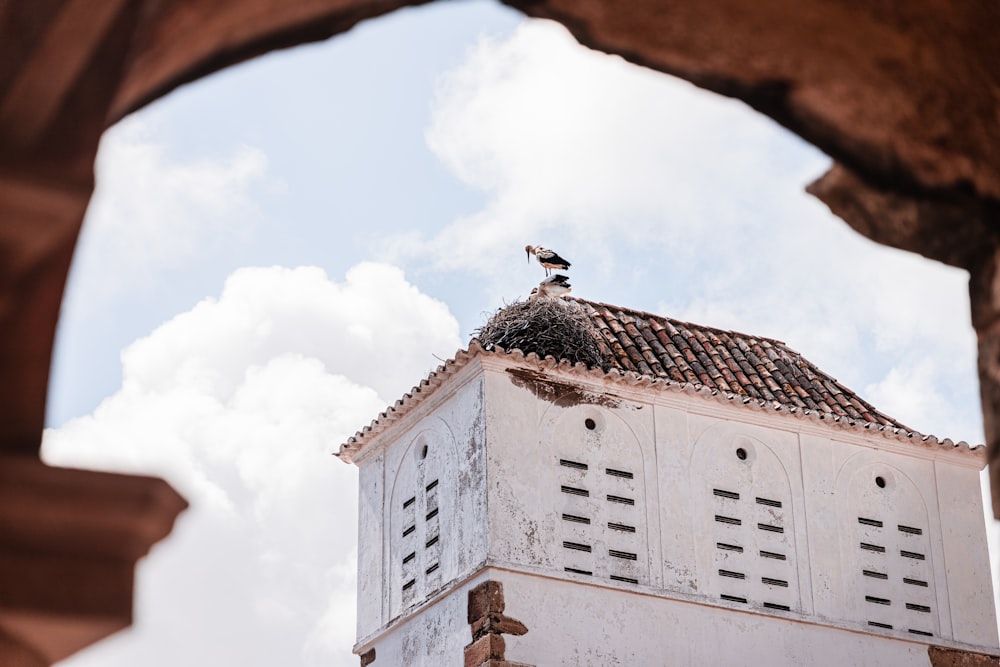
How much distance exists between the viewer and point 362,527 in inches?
658

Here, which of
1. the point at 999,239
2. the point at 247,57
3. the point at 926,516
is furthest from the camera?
the point at 926,516

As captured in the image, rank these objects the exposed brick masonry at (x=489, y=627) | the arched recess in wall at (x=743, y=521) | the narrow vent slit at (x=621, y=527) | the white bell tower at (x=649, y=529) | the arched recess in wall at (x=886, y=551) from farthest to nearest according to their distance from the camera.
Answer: the arched recess in wall at (x=886, y=551), the arched recess in wall at (x=743, y=521), the narrow vent slit at (x=621, y=527), the white bell tower at (x=649, y=529), the exposed brick masonry at (x=489, y=627)

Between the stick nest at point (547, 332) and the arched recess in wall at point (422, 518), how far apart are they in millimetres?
1085

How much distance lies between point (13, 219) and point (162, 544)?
702 millimetres

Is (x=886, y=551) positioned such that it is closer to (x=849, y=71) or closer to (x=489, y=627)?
(x=489, y=627)

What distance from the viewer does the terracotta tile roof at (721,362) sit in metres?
16.2

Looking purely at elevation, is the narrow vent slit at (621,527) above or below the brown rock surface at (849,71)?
above

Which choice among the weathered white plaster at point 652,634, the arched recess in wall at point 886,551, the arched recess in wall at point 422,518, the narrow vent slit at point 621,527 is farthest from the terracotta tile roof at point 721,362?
the weathered white plaster at point 652,634

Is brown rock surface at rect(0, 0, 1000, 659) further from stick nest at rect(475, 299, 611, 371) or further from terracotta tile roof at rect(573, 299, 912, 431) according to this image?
terracotta tile roof at rect(573, 299, 912, 431)

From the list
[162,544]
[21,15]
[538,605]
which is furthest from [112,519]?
[538,605]

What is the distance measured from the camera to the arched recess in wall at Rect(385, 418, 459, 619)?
15.0 m

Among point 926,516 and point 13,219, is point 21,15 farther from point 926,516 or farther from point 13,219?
point 926,516

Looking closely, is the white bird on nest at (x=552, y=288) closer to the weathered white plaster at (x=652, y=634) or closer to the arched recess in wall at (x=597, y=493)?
the arched recess in wall at (x=597, y=493)

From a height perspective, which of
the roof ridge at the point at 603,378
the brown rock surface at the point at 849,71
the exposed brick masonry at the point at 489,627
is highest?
the roof ridge at the point at 603,378
